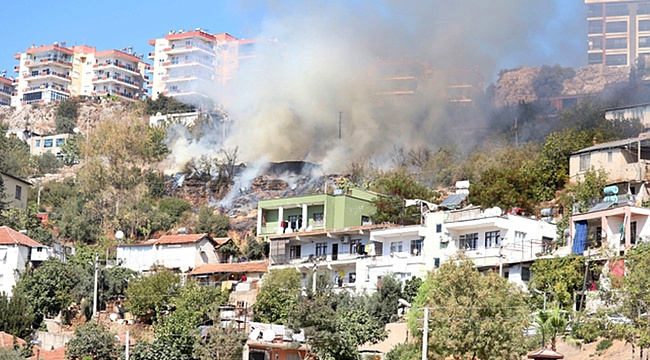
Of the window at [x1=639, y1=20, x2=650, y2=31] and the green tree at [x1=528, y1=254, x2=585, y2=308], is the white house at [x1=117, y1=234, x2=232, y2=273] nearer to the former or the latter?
the green tree at [x1=528, y1=254, x2=585, y2=308]

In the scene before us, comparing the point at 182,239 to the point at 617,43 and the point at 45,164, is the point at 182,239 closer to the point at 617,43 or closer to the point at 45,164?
the point at 45,164

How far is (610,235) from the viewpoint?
56219 mm

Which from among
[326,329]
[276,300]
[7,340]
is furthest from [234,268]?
[326,329]

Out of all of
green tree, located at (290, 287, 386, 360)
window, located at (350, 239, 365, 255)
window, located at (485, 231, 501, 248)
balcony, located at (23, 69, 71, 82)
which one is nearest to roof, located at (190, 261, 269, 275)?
window, located at (350, 239, 365, 255)

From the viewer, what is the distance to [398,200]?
243ft

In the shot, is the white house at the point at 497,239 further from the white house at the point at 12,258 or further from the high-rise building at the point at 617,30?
the high-rise building at the point at 617,30

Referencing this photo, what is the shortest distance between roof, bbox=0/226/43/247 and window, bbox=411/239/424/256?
1020 inches

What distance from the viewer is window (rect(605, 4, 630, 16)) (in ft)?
424

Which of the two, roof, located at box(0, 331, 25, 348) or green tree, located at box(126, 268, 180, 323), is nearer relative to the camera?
roof, located at box(0, 331, 25, 348)

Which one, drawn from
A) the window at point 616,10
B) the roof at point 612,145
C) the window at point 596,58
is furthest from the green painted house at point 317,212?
→ the window at point 616,10

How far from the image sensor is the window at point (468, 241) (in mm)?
62531

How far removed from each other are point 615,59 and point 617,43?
213cm

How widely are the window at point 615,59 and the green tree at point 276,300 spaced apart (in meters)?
72.2

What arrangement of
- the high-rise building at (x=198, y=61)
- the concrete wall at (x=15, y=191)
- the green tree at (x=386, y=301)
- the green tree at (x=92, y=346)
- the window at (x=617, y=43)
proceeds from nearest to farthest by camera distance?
1. the green tree at (x=92, y=346)
2. the green tree at (x=386, y=301)
3. the concrete wall at (x=15, y=191)
4. the window at (x=617, y=43)
5. the high-rise building at (x=198, y=61)
